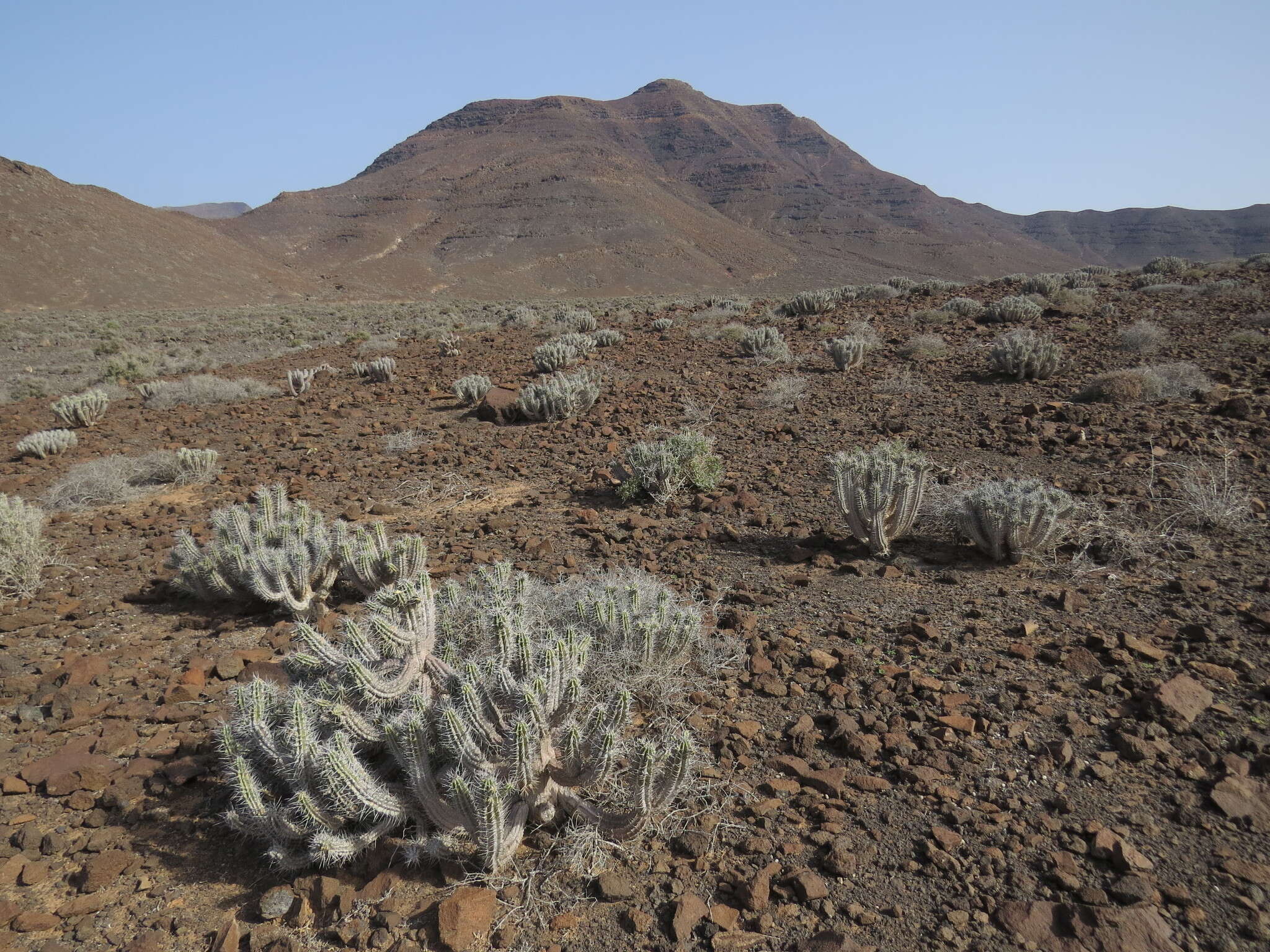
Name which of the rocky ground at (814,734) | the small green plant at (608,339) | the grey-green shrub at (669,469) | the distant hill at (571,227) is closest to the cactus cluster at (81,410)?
the rocky ground at (814,734)

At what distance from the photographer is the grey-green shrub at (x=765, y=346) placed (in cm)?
1002

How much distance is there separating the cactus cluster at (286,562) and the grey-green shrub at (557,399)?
3.91 m

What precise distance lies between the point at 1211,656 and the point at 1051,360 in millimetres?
5699

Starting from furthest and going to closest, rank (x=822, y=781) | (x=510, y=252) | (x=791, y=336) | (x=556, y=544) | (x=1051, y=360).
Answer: (x=510, y=252) < (x=791, y=336) < (x=1051, y=360) < (x=556, y=544) < (x=822, y=781)

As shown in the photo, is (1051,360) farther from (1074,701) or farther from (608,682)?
(608,682)

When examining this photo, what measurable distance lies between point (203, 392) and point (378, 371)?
2651mm

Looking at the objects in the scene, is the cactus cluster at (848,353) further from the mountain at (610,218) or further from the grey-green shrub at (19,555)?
the mountain at (610,218)

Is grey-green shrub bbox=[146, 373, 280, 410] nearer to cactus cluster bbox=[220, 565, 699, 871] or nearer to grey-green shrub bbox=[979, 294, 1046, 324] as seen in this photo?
cactus cluster bbox=[220, 565, 699, 871]

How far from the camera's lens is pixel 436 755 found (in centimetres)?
229

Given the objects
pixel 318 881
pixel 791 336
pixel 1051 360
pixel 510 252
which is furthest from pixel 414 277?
pixel 318 881

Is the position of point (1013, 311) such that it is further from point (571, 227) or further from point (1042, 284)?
point (571, 227)

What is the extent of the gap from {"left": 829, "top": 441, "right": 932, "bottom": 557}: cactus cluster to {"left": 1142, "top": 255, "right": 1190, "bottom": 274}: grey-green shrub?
1763cm

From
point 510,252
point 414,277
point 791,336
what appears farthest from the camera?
point 510,252

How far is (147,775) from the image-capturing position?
264 centimetres
